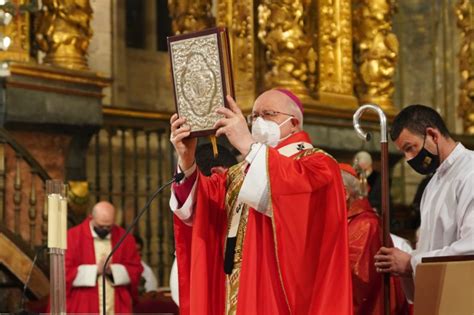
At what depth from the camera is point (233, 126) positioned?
5.83 metres

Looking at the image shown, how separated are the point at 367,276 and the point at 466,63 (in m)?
10.2

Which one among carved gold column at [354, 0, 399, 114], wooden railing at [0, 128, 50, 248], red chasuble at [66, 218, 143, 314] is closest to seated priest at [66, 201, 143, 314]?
red chasuble at [66, 218, 143, 314]

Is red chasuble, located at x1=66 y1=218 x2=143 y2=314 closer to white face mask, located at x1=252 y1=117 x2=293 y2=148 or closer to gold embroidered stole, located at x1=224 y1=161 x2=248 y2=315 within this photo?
gold embroidered stole, located at x1=224 y1=161 x2=248 y2=315

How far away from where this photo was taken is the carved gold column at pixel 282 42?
13062 mm

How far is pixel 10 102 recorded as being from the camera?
37.6 ft

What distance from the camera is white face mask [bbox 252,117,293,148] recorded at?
6152mm

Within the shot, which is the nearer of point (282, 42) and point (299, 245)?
point (299, 245)

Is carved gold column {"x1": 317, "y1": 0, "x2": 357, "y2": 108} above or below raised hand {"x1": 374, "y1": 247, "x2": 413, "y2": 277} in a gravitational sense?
above

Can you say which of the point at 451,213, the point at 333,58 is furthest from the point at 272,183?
A: the point at 333,58

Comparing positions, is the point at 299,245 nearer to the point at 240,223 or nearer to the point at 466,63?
the point at 240,223

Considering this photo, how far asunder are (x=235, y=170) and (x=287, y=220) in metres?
0.62

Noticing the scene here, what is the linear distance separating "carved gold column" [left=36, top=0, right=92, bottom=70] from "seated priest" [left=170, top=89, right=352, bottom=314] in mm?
6074

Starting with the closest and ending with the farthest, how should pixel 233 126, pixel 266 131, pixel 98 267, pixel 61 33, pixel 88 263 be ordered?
pixel 233 126
pixel 266 131
pixel 98 267
pixel 88 263
pixel 61 33

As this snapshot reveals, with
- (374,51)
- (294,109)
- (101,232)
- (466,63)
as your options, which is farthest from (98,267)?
(466,63)
